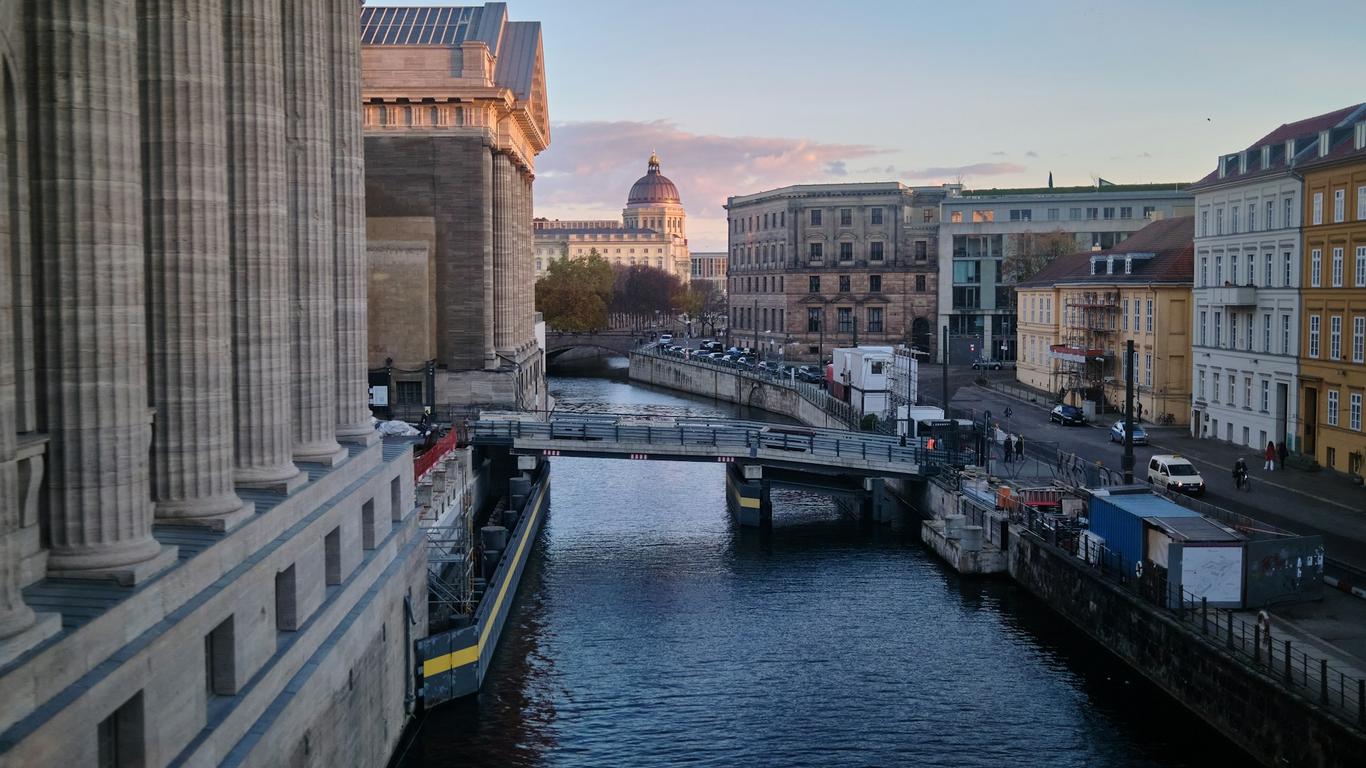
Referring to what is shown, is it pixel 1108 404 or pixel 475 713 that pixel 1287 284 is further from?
pixel 475 713

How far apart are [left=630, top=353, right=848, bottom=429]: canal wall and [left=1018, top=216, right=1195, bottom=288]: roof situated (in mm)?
16066

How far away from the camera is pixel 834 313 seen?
121m

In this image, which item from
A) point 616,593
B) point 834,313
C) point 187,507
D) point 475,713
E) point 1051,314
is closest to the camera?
point 187,507

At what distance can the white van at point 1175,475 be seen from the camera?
4269 cm

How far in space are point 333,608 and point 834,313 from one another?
331ft

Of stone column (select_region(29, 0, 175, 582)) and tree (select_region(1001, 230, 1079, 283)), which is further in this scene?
tree (select_region(1001, 230, 1079, 283))

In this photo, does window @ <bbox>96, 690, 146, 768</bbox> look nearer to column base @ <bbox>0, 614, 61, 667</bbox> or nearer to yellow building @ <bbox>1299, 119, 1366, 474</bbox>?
column base @ <bbox>0, 614, 61, 667</bbox>

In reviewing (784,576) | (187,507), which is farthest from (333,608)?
(784,576)

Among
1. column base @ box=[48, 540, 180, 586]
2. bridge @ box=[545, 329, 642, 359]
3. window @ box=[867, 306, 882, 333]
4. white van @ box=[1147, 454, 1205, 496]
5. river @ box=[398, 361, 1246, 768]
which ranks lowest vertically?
river @ box=[398, 361, 1246, 768]

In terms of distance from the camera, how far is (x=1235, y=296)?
54.0 meters

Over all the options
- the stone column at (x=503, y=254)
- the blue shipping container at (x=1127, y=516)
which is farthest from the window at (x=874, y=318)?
the blue shipping container at (x=1127, y=516)

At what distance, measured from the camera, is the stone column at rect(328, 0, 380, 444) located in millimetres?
28656

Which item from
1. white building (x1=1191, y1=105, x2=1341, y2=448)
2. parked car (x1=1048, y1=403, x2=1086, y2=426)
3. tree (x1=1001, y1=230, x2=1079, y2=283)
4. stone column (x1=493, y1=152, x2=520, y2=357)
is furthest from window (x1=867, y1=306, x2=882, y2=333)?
white building (x1=1191, y1=105, x2=1341, y2=448)

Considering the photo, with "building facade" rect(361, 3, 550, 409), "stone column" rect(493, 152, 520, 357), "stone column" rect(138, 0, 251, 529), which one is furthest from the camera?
"stone column" rect(493, 152, 520, 357)
